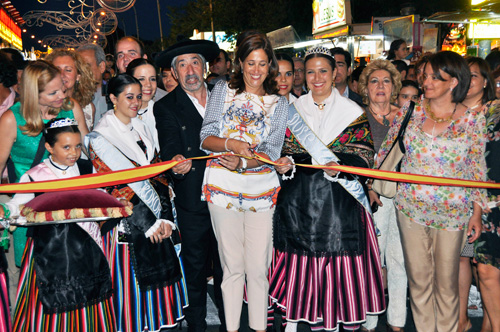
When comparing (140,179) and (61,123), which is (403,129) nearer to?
(140,179)

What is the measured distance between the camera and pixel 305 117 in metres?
4.01

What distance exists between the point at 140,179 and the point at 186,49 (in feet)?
4.13

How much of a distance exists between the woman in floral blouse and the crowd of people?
0.01m

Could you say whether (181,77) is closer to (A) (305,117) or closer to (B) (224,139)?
(B) (224,139)

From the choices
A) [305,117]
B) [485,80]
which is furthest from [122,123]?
[485,80]

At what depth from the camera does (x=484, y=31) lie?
45.3 ft

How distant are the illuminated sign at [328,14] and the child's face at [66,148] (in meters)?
20.3

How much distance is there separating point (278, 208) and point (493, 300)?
1879 millimetres

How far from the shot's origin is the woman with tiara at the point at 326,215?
12.8 ft

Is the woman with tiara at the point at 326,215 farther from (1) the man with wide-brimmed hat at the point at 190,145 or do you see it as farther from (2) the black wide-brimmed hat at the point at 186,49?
(2) the black wide-brimmed hat at the point at 186,49

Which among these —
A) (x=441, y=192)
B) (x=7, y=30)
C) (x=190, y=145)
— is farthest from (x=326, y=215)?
(x=7, y=30)

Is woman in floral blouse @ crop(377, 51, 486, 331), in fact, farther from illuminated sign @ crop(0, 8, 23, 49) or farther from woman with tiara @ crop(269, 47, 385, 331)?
illuminated sign @ crop(0, 8, 23, 49)

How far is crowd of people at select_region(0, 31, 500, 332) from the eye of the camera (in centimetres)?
362

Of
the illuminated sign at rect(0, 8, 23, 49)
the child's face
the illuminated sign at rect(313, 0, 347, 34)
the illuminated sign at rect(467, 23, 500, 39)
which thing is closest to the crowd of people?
the child's face
